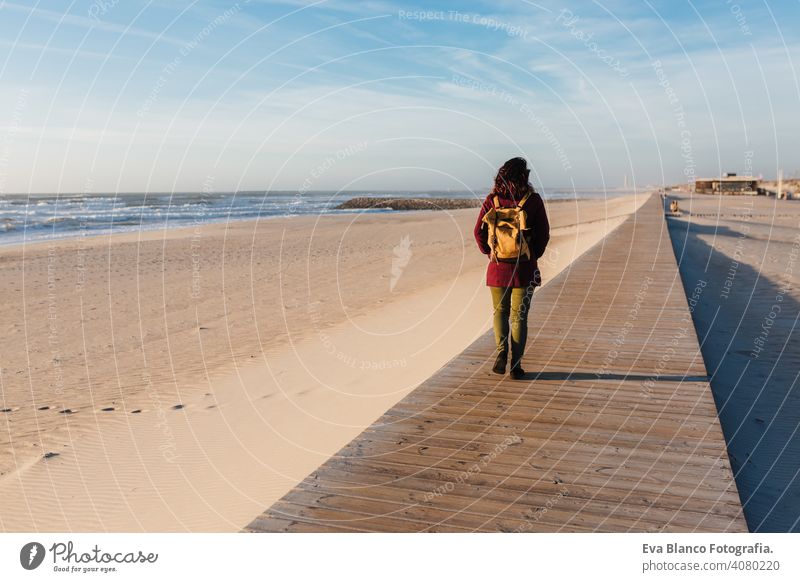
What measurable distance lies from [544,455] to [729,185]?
9176 cm

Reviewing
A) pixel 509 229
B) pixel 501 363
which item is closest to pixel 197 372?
pixel 501 363

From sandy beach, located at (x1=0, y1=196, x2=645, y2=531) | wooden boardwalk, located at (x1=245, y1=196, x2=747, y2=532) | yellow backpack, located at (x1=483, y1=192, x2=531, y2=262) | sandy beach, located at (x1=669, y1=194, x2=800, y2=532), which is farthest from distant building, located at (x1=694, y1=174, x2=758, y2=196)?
yellow backpack, located at (x1=483, y1=192, x2=531, y2=262)

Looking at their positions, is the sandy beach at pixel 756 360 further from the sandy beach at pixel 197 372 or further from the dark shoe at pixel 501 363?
the sandy beach at pixel 197 372

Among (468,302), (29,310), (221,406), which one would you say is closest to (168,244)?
(29,310)

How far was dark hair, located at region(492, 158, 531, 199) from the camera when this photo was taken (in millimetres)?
5777

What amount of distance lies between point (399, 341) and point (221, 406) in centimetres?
399

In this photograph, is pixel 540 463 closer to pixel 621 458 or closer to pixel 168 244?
pixel 621 458

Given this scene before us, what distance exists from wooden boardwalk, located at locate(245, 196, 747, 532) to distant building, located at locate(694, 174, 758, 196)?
268 feet

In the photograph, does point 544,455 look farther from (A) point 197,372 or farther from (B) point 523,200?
(A) point 197,372

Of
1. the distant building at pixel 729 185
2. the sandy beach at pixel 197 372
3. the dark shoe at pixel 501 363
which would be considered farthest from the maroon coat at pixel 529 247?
the distant building at pixel 729 185

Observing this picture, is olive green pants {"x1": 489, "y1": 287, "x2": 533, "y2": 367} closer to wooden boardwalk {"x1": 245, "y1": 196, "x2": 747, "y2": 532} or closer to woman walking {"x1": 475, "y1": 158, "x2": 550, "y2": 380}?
woman walking {"x1": 475, "y1": 158, "x2": 550, "y2": 380}

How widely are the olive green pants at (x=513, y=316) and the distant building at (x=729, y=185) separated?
82026mm

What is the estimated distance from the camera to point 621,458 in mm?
4492

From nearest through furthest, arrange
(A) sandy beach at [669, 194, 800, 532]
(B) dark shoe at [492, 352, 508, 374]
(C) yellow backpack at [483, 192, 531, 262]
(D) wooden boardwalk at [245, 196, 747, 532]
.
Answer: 1. (D) wooden boardwalk at [245, 196, 747, 532]
2. (A) sandy beach at [669, 194, 800, 532]
3. (C) yellow backpack at [483, 192, 531, 262]
4. (B) dark shoe at [492, 352, 508, 374]
